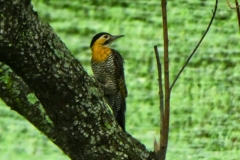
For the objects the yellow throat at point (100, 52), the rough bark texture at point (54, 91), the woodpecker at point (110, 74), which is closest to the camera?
the rough bark texture at point (54, 91)

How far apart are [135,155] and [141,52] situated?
2.62 m

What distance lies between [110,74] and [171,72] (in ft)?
4.24

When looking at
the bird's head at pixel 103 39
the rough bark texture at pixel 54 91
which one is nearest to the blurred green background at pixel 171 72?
the bird's head at pixel 103 39

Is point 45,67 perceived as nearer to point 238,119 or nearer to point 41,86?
point 41,86

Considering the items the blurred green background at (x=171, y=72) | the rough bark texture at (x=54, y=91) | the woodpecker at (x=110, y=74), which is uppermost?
the blurred green background at (x=171, y=72)

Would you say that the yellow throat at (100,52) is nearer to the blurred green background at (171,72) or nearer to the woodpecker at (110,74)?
the woodpecker at (110,74)

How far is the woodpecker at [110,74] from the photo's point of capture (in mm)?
3246

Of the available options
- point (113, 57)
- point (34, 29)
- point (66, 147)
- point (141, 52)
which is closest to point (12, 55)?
point (34, 29)

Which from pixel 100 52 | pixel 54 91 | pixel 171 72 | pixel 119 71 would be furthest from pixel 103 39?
pixel 54 91

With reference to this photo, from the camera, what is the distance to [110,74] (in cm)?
341

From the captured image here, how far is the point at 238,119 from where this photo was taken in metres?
4.54

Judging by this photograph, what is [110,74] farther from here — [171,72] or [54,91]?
[54,91]

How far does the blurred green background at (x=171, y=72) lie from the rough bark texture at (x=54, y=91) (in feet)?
7.33

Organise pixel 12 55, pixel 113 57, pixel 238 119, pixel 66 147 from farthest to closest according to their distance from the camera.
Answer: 1. pixel 238 119
2. pixel 113 57
3. pixel 66 147
4. pixel 12 55
